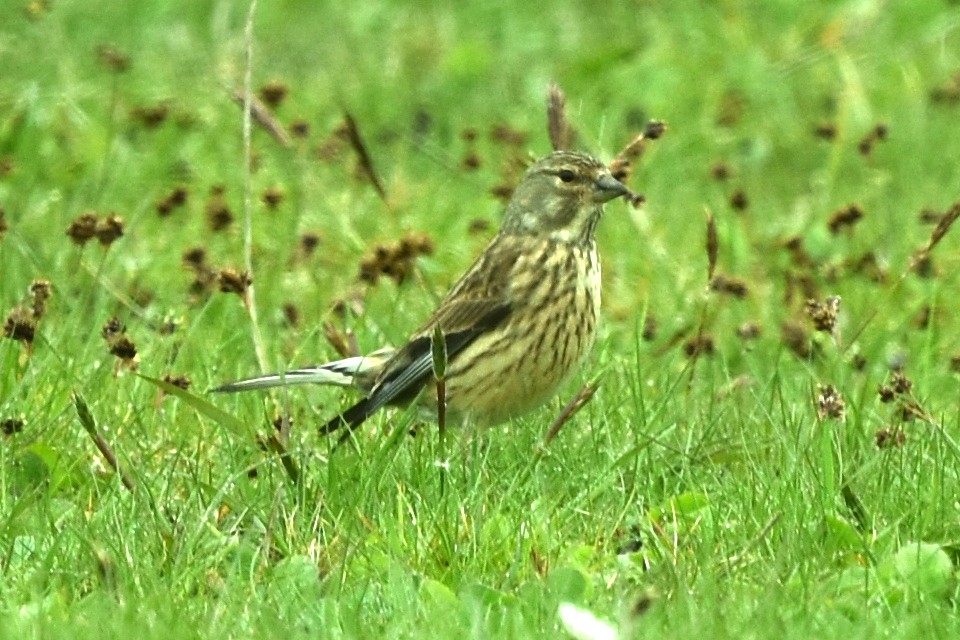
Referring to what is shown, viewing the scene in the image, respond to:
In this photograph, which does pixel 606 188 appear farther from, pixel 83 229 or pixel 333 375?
pixel 83 229

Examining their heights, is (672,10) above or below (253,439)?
above

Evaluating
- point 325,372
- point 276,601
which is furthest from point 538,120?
point 276,601

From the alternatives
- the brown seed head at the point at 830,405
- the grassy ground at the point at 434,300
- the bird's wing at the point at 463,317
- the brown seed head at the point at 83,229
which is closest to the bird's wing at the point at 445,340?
the bird's wing at the point at 463,317

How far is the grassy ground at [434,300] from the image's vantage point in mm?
4176

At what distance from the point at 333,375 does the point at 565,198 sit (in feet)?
2.76

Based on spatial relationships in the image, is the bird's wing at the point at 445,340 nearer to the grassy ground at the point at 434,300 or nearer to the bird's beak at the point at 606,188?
the grassy ground at the point at 434,300

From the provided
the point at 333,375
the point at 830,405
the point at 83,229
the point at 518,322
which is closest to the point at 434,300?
the point at 518,322

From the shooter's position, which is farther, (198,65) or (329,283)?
(198,65)

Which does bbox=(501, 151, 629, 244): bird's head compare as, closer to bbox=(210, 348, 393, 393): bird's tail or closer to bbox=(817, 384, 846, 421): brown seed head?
bbox=(210, 348, 393, 393): bird's tail

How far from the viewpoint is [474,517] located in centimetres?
439

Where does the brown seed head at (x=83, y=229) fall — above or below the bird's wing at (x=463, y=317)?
above

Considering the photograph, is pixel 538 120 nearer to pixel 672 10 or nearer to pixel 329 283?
pixel 672 10

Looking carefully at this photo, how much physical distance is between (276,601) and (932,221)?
3562mm

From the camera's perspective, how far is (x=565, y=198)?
231 inches
